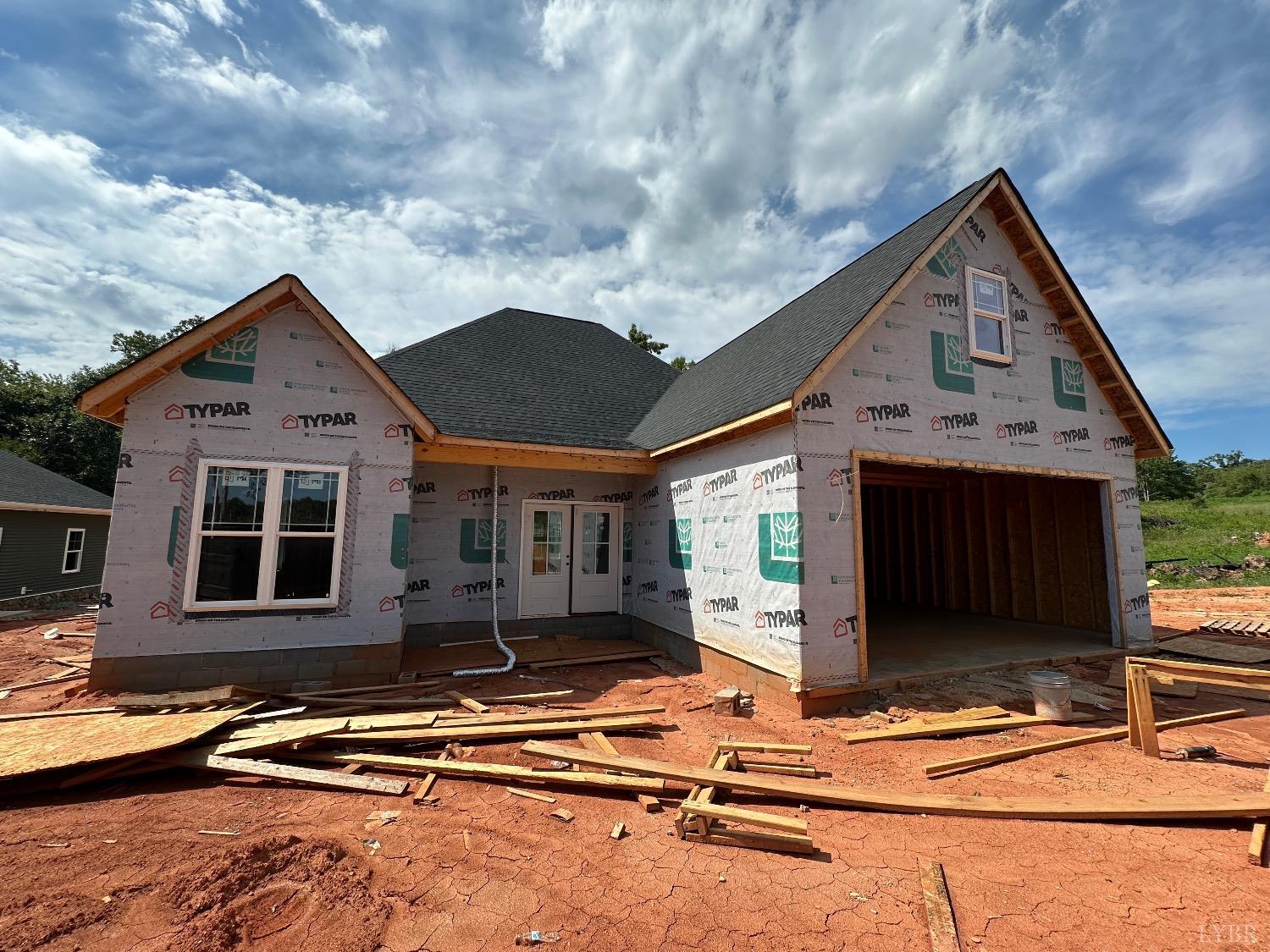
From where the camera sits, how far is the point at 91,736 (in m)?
5.20

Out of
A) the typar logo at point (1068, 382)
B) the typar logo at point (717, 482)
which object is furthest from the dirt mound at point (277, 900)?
the typar logo at point (1068, 382)

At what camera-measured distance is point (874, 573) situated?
16953 mm

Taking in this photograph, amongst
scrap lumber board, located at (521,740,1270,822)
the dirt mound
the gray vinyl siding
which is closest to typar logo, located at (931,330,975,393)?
scrap lumber board, located at (521,740,1270,822)

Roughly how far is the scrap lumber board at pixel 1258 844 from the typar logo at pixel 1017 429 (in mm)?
6127

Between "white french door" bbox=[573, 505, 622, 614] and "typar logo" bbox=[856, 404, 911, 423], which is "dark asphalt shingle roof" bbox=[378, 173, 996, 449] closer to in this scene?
"typar logo" bbox=[856, 404, 911, 423]

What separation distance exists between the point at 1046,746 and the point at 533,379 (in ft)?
36.5

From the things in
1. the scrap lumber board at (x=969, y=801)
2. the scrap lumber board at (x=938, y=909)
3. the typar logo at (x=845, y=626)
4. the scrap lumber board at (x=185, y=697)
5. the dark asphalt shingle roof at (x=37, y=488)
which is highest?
the dark asphalt shingle roof at (x=37, y=488)

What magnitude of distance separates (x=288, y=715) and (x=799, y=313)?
1075cm

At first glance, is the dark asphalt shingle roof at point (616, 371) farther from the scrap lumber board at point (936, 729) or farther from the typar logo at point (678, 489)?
the scrap lumber board at point (936, 729)

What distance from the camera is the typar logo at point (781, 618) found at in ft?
22.2

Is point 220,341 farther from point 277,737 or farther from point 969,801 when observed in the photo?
point 969,801

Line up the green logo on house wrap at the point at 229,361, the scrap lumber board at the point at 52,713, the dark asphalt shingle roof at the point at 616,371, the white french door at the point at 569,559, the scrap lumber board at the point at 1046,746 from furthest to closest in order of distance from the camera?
the white french door at the point at 569,559 < the dark asphalt shingle roof at the point at 616,371 < the green logo on house wrap at the point at 229,361 < the scrap lumber board at the point at 52,713 < the scrap lumber board at the point at 1046,746

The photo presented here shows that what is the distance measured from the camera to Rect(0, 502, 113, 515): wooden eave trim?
17.2m

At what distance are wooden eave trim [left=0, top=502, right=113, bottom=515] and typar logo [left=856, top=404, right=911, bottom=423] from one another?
21.8 m
